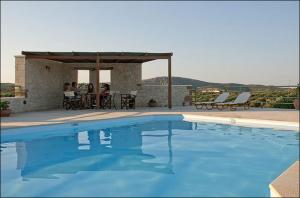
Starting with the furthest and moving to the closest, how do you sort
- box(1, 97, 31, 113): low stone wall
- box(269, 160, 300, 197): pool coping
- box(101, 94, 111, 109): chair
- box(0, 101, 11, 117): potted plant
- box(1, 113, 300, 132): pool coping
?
box(101, 94, 111, 109): chair, box(1, 97, 31, 113): low stone wall, box(0, 101, 11, 117): potted plant, box(1, 113, 300, 132): pool coping, box(269, 160, 300, 197): pool coping

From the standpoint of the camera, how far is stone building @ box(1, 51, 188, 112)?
12617mm

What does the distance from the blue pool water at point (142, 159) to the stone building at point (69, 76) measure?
424cm

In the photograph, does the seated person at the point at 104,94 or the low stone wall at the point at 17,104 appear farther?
the seated person at the point at 104,94

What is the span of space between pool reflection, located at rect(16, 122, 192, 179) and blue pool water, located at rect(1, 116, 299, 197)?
17 mm

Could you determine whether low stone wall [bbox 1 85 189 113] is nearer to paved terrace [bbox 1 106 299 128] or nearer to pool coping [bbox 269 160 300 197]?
paved terrace [bbox 1 106 299 128]

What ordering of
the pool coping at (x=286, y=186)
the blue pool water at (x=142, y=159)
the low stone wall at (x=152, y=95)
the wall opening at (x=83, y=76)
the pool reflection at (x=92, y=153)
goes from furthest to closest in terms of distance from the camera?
1. the wall opening at (x=83, y=76)
2. the low stone wall at (x=152, y=95)
3. the pool reflection at (x=92, y=153)
4. the blue pool water at (x=142, y=159)
5. the pool coping at (x=286, y=186)

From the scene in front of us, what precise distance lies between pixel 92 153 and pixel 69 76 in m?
10.7

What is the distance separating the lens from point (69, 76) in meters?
16.9

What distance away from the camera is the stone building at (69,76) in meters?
12.6

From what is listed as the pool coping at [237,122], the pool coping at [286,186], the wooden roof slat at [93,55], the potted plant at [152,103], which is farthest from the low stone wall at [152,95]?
the pool coping at [286,186]

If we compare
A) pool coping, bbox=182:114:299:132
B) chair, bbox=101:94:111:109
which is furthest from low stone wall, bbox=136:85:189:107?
pool coping, bbox=182:114:299:132

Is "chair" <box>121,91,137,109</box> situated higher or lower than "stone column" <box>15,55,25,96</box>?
lower

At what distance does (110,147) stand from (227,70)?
22440 mm

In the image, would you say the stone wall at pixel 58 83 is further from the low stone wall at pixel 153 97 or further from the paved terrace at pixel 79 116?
the paved terrace at pixel 79 116
